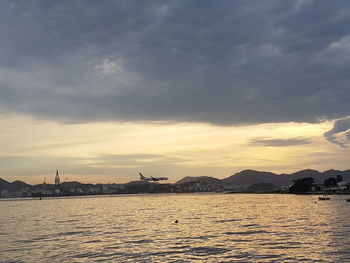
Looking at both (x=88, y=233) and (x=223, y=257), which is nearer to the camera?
(x=223, y=257)

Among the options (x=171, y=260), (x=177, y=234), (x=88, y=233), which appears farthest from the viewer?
(x=88, y=233)

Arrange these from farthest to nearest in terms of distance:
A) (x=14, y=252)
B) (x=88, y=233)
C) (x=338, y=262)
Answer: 1. (x=88, y=233)
2. (x=14, y=252)
3. (x=338, y=262)

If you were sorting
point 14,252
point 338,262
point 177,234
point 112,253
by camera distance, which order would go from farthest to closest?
point 177,234 < point 14,252 < point 112,253 < point 338,262

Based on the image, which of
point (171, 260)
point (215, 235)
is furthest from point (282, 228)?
point (171, 260)

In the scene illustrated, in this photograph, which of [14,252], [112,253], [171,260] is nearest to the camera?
[171,260]

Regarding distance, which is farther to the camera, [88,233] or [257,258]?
[88,233]

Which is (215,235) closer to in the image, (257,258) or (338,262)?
(257,258)

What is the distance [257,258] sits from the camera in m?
39.0

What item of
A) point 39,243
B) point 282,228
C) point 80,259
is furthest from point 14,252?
point 282,228

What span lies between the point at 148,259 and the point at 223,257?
26.2 ft

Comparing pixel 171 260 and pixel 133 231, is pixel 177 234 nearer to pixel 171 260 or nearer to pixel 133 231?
pixel 133 231

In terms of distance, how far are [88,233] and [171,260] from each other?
29.3 m

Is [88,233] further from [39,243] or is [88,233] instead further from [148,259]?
[148,259]

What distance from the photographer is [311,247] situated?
44719 mm
